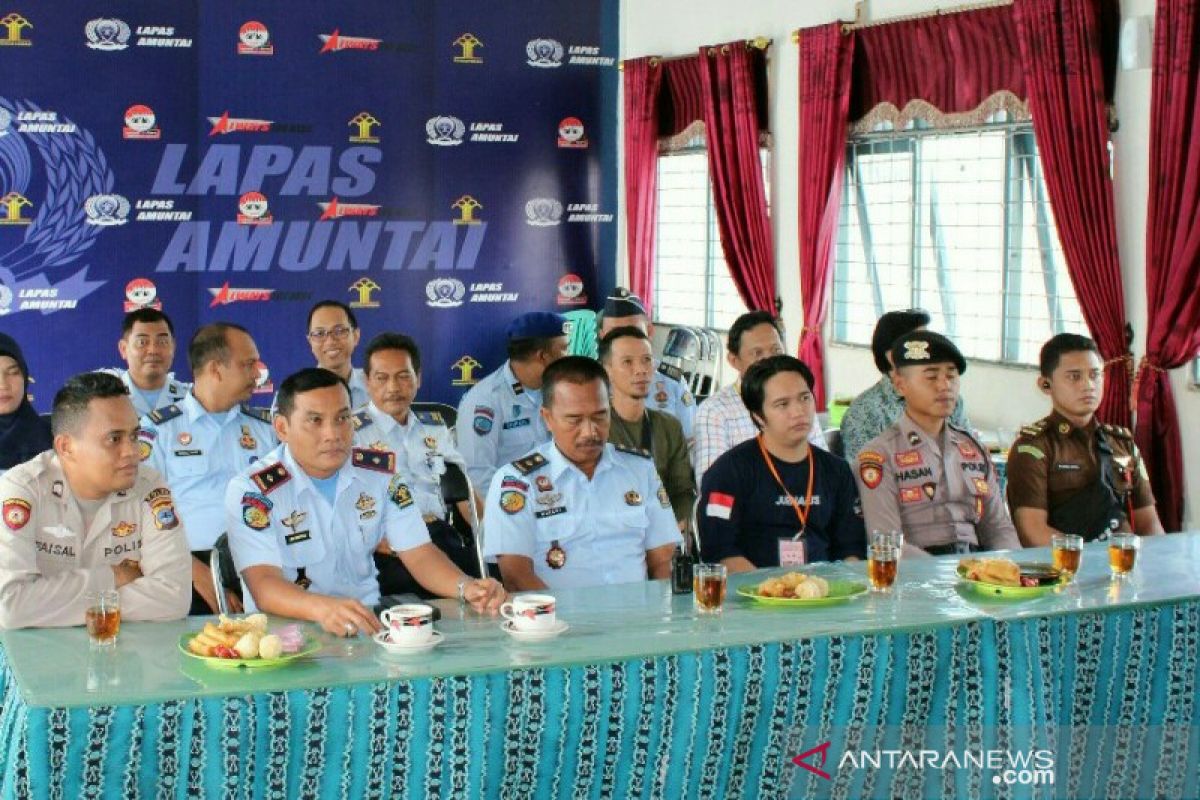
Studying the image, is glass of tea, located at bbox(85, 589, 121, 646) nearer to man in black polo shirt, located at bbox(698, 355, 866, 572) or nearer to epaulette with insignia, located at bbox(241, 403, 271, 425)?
man in black polo shirt, located at bbox(698, 355, 866, 572)

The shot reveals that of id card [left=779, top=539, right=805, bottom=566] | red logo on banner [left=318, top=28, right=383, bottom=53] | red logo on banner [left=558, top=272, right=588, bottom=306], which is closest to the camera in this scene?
id card [left=779, top=539, right=805, bottom=566]

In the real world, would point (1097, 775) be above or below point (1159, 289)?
below

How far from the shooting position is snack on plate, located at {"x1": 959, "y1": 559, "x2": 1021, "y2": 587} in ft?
10.8

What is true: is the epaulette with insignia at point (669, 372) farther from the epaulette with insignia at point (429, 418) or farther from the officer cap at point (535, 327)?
the epaulette with insignia at point (429, 418)

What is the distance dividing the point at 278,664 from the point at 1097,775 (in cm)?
183

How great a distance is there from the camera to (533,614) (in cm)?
287

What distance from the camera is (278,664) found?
2650mm

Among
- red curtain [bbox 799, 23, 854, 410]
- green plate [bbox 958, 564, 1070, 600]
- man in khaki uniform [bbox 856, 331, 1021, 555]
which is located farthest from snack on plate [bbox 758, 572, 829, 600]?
red curtain [bbox 799, 23, 854, 410]

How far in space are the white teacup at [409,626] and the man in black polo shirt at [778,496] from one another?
1.27m

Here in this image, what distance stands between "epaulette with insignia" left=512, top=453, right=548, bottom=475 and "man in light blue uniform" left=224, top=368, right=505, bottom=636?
337 millimetres

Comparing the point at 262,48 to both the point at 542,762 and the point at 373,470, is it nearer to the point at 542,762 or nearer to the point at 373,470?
the point at 373,470

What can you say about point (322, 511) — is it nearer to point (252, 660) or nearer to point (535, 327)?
point (252, 660)

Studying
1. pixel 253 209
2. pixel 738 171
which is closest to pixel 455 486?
pixel 253 209

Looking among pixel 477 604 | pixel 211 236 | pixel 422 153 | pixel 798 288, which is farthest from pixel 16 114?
pixel 477 604
